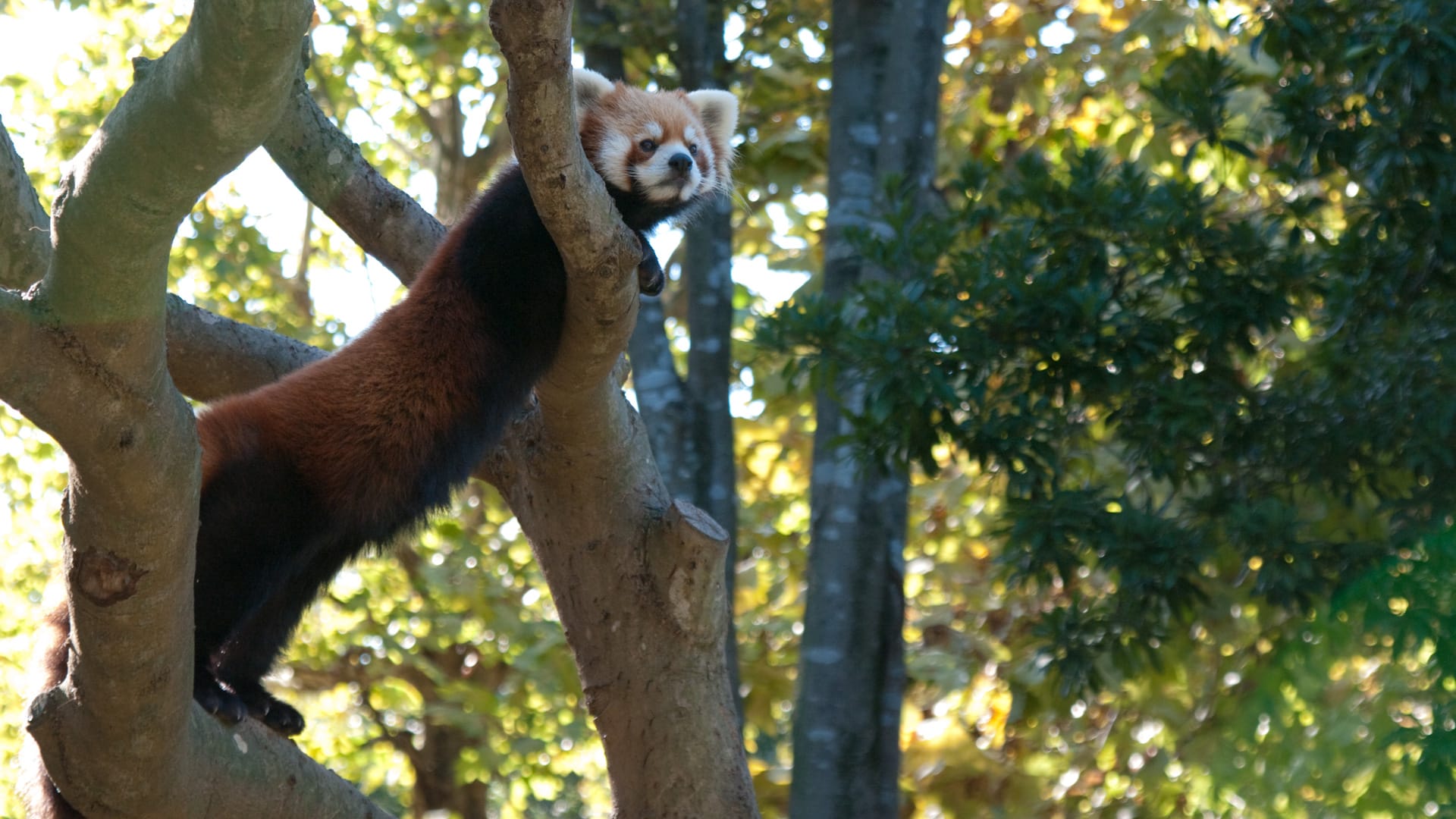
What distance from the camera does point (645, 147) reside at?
412 centimetres

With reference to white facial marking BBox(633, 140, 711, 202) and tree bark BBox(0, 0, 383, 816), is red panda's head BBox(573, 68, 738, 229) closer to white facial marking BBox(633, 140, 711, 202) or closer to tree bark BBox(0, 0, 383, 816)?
white facial marking BBox(633, 140, 711, 202)

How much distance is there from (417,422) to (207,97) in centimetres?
166

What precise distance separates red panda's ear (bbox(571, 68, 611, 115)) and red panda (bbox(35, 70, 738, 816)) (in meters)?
0.68

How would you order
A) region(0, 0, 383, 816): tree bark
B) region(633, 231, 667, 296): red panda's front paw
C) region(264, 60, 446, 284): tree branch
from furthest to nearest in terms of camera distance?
region(264, 60, 446, 284): tree branch < region(633, 231, 667, 296): red panda's front paw < region(0, 0, 383, 816): tree bark

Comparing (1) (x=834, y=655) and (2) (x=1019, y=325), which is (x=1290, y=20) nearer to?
(2) (x=1019, y=325)

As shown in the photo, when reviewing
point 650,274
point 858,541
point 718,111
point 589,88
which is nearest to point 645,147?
point 589,88

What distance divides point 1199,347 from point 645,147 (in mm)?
1794

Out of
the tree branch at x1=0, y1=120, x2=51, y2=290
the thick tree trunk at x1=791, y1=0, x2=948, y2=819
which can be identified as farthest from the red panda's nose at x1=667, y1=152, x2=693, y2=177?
the tree branch at x1=0, y1=120, x2=51, y2=290

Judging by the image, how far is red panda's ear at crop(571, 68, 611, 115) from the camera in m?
4.28

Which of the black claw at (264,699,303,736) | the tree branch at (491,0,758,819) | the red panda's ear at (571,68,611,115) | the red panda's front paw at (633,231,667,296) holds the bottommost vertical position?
the black claw at (264,699,303,736)

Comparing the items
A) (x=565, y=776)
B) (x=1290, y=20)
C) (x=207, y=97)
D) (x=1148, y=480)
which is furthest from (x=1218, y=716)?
(x=565, y=776)

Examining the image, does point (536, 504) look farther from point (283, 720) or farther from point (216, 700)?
point (216, 700)

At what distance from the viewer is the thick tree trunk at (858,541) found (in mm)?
5109

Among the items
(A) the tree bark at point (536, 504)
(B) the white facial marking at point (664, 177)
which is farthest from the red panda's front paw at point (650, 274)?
(B) the white facial marking at point (664, 177)
